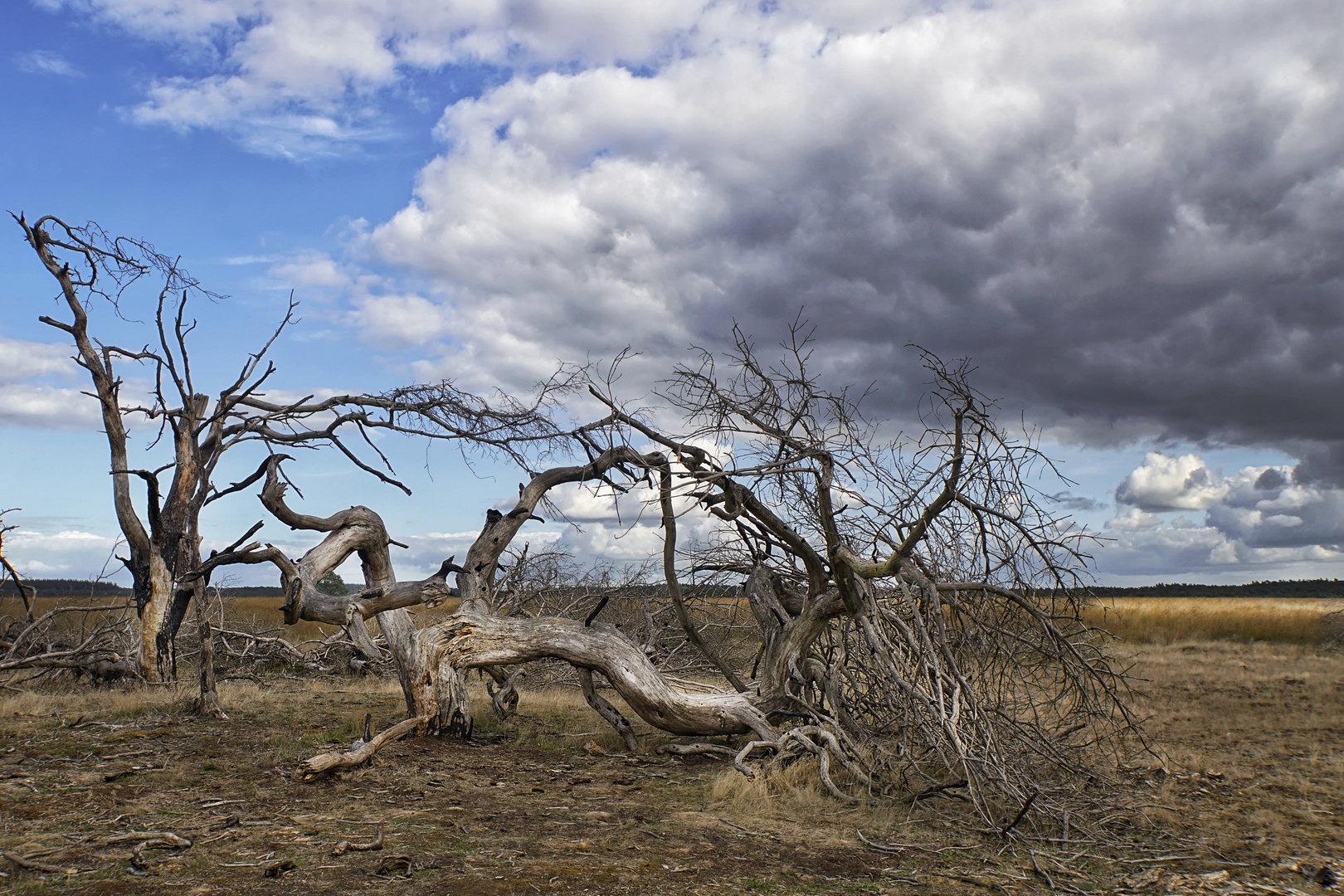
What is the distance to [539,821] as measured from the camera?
616 cm

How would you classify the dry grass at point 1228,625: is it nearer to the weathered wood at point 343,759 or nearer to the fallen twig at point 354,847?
the weathered wood at point 343,759

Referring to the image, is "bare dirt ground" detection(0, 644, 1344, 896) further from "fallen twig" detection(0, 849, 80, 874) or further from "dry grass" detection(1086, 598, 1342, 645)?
"dry grass" detection(1086, 598, 1342, 645)

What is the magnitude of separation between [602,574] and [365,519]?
4462 millimetres

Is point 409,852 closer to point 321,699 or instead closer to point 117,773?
point 117,773

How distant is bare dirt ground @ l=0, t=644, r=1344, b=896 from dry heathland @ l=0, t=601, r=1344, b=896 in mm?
23

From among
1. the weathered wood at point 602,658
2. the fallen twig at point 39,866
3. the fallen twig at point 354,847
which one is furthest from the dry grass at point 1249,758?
the fallen twig at point 39,866

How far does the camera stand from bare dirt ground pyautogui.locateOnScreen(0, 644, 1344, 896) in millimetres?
4883

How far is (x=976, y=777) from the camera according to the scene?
20.7 feet

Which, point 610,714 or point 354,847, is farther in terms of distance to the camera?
point 610,714

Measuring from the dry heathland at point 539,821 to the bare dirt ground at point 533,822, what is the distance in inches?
0.9

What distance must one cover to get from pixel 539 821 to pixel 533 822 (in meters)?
0.06

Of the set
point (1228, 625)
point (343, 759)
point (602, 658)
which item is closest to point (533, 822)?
point (343, 759)

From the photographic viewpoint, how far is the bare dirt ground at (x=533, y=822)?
488 centimetres

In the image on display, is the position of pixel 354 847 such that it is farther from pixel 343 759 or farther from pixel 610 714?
pixel 610 714
